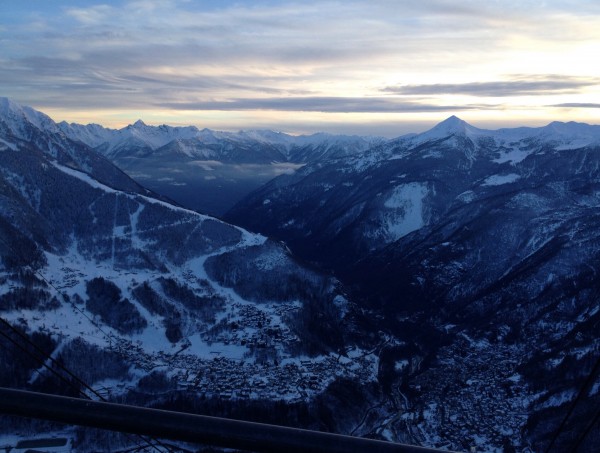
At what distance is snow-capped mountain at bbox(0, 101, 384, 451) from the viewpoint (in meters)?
75.7

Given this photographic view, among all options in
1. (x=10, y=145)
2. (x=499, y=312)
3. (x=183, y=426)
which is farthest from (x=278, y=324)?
(x=183, y=426)

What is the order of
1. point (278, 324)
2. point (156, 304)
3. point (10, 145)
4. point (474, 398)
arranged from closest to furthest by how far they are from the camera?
1. point (474, 398)
2. point (156, 304)
3. point (278, 324)
4. point (10, 145)

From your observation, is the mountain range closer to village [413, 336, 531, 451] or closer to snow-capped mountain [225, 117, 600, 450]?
village [413, 336, 531, 451]

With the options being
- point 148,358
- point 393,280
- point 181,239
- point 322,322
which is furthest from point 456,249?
point 148,358

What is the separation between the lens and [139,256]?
111 m

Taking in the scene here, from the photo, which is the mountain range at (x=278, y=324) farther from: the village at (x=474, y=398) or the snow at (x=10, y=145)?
the snow at (x=10, y=145)

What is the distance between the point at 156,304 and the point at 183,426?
96.9 metres

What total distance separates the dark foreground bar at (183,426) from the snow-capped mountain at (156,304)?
61.5 m

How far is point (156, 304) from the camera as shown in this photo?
317 ft

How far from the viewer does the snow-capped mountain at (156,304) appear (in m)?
75.7

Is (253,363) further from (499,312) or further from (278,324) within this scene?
(499,312)

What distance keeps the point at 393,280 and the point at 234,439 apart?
170472 millimetres

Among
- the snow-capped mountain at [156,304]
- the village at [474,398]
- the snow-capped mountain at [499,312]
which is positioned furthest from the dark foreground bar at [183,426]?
the snow-capped mountain at [499,312]

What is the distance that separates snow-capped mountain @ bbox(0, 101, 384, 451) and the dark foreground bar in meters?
61.5
